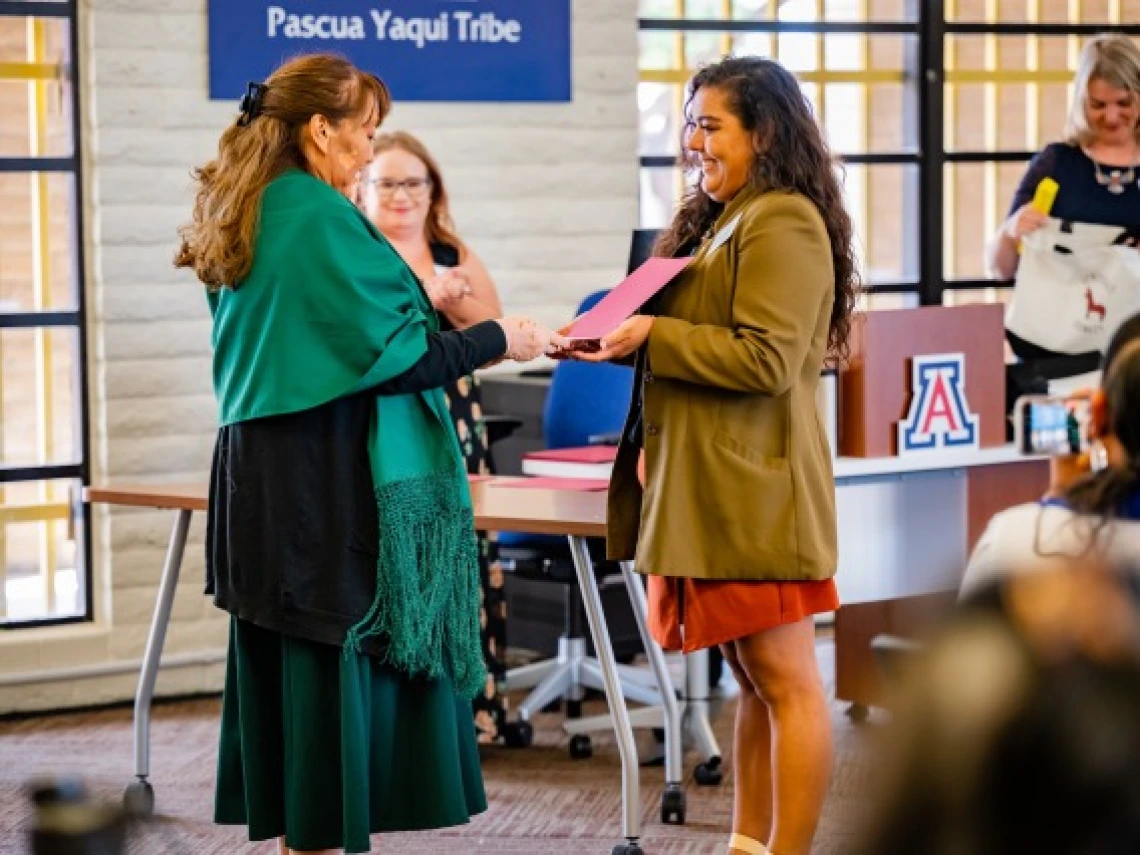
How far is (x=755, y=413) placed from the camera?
10.7ft

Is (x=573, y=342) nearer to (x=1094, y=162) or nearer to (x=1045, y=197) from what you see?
(x=1045, y=197)

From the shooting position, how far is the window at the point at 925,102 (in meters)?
6.44

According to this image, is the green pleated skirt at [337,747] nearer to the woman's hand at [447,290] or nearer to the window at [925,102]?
the woman's hand at [447,290]

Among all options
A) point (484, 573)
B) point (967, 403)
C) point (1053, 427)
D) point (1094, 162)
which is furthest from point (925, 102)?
point (1053, 427)

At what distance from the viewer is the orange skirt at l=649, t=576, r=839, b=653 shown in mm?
3275

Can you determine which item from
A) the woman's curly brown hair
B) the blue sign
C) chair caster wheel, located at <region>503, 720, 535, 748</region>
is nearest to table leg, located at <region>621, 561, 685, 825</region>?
chair caster wheel, located at <region>503, 720, 535, 748</region>

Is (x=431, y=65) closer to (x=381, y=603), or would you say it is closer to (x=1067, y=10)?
(x=1067, y=10)

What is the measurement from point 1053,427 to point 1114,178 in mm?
3551

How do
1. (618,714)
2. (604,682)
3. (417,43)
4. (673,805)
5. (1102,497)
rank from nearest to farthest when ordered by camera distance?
1. (1102,497)
2. (618,714)
3. (604,682)
4. (673,805)
5. (417,43)

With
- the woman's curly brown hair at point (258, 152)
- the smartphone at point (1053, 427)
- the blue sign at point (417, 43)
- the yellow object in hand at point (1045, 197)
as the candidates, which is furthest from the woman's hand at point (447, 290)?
the smartphone at point (1053, 427)

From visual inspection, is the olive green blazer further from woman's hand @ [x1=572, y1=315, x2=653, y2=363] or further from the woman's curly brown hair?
the woman's curly brown hair

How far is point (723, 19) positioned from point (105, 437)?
2356 millimetres

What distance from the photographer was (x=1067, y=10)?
6.75 meters

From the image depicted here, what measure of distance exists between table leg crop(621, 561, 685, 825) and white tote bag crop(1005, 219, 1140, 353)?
154cm
